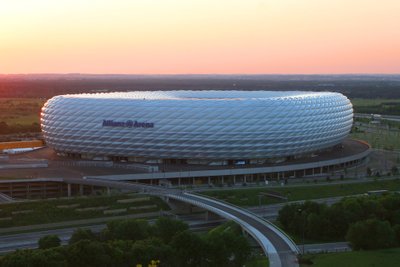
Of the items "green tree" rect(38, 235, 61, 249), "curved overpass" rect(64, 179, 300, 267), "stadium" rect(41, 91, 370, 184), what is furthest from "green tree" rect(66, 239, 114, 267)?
"stadium" rect(41, 91, 370, 184)

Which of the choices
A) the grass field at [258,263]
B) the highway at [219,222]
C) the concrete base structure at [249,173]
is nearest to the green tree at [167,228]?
the grass field at [258,263]

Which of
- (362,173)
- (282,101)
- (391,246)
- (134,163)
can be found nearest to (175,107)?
(134,163)

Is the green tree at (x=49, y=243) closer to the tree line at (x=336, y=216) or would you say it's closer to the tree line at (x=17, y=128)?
the tree line at (x=336, y=216)

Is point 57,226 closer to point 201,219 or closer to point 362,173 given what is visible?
→ point 201,219

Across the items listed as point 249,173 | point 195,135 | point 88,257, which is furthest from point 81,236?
point 249,173

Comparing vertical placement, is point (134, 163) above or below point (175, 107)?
below

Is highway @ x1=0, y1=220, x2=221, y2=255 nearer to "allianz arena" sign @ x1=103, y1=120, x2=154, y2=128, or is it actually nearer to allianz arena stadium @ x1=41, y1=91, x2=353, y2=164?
allianz arena stadium @ x1=41, y1=91, x2=353, y2=164
